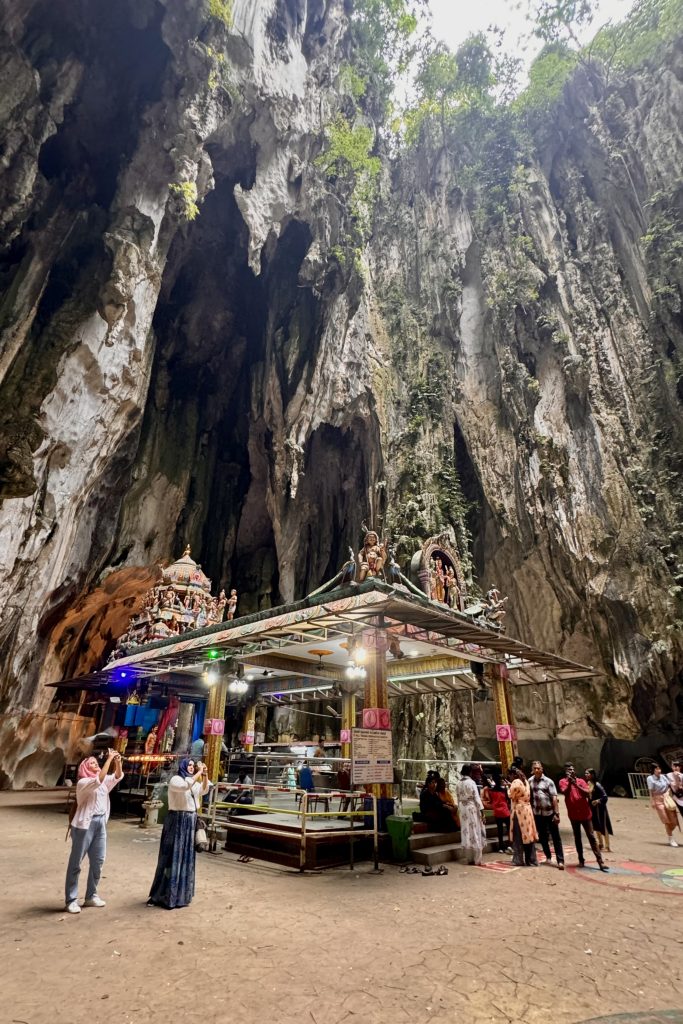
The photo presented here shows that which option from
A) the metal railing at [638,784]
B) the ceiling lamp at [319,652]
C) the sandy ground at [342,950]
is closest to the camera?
the sandy ground at [342,950]

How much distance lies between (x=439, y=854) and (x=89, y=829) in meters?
5.42

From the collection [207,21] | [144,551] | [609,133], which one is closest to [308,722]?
[144,551]

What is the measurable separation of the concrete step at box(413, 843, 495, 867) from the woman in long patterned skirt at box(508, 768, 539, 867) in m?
0.88

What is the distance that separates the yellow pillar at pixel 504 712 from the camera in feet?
34.7

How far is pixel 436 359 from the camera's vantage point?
22656 mm

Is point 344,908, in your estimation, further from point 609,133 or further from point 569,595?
point 609,133

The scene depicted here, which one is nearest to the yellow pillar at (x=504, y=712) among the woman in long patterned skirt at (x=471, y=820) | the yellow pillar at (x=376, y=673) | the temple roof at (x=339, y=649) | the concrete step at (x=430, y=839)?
the temple roof at (x=339, y=649)

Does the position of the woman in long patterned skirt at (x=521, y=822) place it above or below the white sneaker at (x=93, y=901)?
above

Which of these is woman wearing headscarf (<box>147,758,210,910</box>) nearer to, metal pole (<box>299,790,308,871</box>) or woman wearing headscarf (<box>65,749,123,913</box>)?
woman wearing headscarf (<box>65,749,123,913</box>)

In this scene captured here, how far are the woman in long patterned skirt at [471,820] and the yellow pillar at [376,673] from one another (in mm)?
1251

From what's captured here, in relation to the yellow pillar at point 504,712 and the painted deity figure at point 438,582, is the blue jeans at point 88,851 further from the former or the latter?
the yellow pillar at point 504,712

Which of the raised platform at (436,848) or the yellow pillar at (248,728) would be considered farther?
the yellow pillar at (248,728)

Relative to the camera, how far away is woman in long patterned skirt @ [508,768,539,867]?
23.9 ft

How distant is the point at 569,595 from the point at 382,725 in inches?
486
